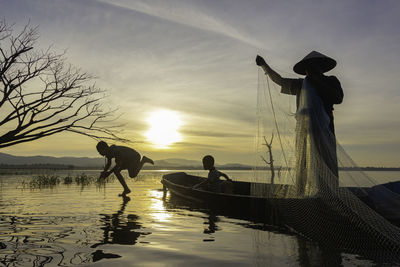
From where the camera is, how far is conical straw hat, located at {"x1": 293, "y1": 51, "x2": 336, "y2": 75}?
6.87 metres

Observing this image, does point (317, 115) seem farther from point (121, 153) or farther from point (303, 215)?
point (121, 153)

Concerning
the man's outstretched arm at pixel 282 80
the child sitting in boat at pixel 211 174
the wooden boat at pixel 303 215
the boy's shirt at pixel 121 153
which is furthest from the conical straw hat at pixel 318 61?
the boy's shirt at pixel 121 153

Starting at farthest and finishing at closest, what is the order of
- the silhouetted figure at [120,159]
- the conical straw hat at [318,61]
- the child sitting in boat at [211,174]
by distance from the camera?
the silhouetted figure at [120,159]
the child sitting in boat at [211,174]
the conical straw hat at [318,61]

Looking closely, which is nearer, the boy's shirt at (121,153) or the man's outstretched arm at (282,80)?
the man's outstretched arm at (282,80)

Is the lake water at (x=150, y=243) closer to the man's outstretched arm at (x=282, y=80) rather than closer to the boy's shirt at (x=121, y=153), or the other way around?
the man's outstretched arm at (x=282, y=80)

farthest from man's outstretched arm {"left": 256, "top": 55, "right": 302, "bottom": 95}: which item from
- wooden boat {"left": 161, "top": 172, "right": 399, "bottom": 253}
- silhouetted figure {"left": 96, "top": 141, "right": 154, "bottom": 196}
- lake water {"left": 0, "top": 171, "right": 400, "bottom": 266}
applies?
silhouetted figure {"left": 96, "top": 141, "right": 154, "bottom": 196}

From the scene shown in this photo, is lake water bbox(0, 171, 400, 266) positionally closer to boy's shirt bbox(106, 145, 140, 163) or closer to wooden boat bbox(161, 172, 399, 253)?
wooden boat bbox(161, 172, 399, 253)

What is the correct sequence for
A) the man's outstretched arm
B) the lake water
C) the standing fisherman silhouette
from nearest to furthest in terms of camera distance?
1. the lake water
2. the standing fisherman silhouette
3. the man's outstretched arm

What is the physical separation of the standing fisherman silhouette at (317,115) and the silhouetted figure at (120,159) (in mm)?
7953

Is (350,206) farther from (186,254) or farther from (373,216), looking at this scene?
(186,254)

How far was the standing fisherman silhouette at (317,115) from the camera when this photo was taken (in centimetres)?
614

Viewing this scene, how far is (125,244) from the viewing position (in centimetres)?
513

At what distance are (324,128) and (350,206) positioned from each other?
1.67 metres

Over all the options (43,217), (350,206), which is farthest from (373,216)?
(43,217)
